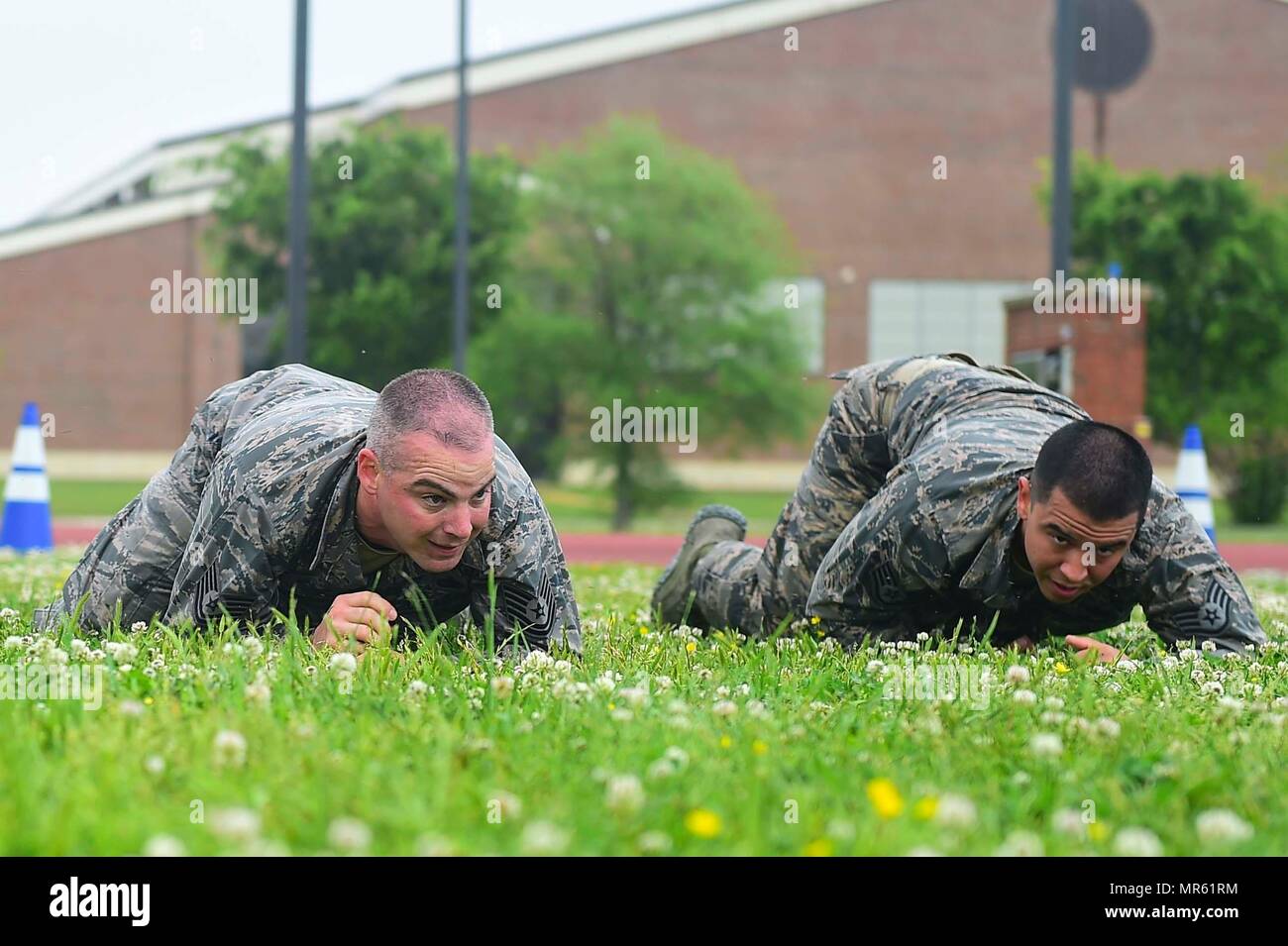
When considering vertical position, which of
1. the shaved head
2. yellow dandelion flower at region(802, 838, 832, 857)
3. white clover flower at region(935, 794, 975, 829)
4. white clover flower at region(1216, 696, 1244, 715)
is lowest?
white clover flower at region(1216, 696, 1244, 715)

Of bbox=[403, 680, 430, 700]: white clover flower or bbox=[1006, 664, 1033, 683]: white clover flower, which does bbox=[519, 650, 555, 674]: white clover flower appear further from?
bbox=[1006, 664, 1033, 683]: white clover flower

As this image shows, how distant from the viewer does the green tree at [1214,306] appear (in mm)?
29797

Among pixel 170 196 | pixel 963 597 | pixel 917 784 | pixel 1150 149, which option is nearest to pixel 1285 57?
pixel 1150 149

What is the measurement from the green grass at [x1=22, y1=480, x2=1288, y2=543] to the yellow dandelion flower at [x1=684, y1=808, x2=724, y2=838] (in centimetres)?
1874

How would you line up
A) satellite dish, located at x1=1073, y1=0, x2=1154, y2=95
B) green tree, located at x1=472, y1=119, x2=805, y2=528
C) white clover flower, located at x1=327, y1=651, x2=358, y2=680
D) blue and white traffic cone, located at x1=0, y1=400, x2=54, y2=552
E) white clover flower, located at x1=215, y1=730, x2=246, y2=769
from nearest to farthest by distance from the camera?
white clover flower, located at x1=215, y1=730, x2=246, y2=769 → white clover flower, located at x1=327, y1=651, x2=358, y2=680 → blue and white traffic cone, located at x1=0, y1=400, x2=54, y2=552 → green tree, located at x1=472, y1=119, x2=805, y2=528 → satellite dish, located at x1=1073, y1=0, x2=1154, y2=95

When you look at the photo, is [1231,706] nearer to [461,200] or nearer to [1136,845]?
[1136,845]

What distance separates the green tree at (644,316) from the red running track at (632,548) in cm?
624

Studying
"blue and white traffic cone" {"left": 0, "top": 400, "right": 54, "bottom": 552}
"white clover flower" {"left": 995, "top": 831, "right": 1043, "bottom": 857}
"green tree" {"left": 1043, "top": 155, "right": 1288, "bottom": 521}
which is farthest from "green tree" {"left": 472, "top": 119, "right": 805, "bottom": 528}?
"white clover flower" {"left": 995, "top": 831, "right": 1043, "bottom": 857}

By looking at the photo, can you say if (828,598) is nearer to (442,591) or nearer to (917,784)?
(442,591)

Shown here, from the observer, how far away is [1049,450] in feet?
17.7

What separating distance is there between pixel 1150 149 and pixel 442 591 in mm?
43017

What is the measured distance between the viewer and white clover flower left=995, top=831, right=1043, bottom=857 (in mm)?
2646

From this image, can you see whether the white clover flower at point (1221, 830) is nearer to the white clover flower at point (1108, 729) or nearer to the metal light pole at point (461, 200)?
the white clover flower at point (1108, 729)

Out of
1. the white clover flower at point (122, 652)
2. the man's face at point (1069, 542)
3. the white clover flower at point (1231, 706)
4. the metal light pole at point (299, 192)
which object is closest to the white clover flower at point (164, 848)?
the white clover flower at point (122, 652)
